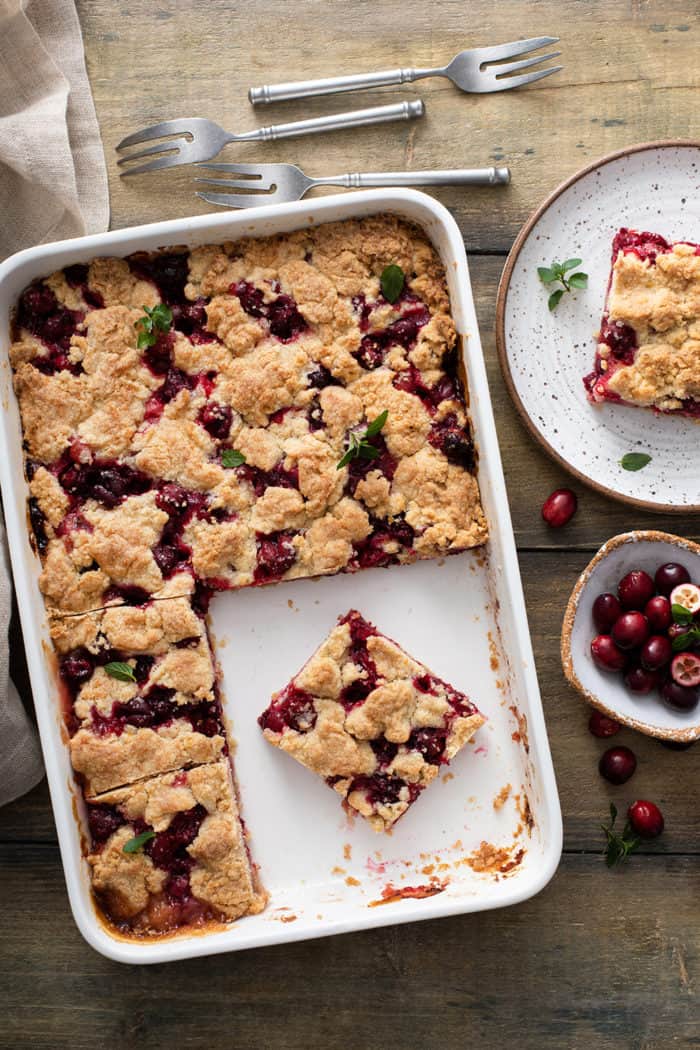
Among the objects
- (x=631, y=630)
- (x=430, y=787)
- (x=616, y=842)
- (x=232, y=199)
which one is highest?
(x=232, y=199)

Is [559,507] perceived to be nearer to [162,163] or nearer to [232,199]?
[232,199]

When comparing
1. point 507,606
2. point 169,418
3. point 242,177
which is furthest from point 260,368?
point 507,606

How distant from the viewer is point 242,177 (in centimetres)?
350

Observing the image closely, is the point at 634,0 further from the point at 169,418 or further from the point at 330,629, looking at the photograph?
the point at 330,629

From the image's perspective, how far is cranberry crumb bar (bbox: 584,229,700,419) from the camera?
3279mm

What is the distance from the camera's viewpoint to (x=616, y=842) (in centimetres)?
348

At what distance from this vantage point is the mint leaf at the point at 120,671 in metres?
3.19

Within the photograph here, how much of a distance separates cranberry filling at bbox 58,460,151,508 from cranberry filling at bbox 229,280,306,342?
71 centimetres

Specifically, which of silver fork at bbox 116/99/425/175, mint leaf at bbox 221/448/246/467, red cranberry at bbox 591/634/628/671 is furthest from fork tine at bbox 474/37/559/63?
red cranberry at bbox 591/634/628/671

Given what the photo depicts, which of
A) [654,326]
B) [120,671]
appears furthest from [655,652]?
[120,671]

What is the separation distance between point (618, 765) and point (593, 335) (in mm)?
1667

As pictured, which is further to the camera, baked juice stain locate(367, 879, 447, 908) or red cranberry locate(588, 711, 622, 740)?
red cranberry locate(588, 711, 622, 740)

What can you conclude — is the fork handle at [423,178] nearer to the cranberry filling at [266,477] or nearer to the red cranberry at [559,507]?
the cranberry filling at [266,477]

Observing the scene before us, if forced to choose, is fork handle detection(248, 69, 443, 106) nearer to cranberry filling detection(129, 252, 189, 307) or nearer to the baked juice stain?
cranberry filling detection(129, 252, 189, 307)
